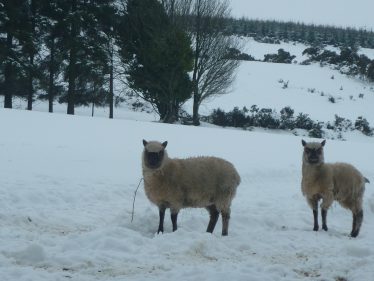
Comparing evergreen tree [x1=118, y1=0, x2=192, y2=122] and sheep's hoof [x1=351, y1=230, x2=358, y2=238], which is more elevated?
evergreen tree [x1=118, y1=0, x2=192, y2=122]

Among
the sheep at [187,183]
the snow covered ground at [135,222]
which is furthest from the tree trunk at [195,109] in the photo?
the sheep at [187,183]

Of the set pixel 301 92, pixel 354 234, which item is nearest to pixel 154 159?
pixel 354 234

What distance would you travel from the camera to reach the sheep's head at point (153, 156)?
7914 millimetres

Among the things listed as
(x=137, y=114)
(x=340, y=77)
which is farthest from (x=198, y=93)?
(x=340, y=77)

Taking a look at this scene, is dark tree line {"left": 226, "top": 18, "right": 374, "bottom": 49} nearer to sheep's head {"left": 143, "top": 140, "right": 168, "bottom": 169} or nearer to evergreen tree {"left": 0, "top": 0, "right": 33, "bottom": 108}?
evergreen tree {"left": 0, "top": 0, "right": 33, "bottom": 108}

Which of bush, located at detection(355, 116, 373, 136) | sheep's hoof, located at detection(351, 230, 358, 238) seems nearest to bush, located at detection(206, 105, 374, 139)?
bush, located at detection(355, 116, 373, 136)

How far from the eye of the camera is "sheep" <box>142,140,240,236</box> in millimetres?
7957

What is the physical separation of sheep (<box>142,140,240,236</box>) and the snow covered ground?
0.52m

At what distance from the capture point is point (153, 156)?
7.92m

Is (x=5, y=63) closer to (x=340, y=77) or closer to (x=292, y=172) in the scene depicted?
(x=292, y=172)

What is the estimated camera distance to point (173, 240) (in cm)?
657

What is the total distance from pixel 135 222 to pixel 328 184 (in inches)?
148

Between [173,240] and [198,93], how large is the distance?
27602mm

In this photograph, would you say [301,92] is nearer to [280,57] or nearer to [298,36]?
[280,57]
